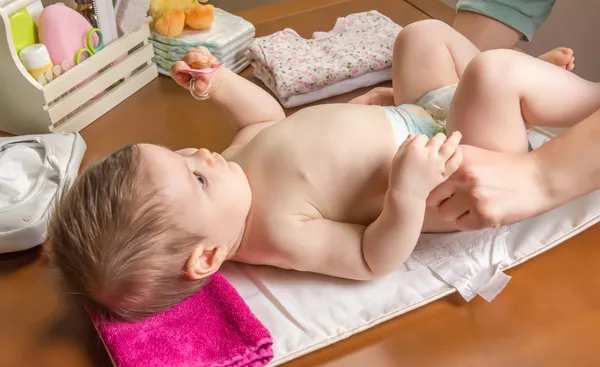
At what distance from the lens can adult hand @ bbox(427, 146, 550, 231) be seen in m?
0.82

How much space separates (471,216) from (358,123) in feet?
0.76

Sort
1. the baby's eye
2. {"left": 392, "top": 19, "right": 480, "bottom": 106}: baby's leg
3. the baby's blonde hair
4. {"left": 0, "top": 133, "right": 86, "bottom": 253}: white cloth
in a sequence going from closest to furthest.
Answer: the baby's blonde hair
the baby's eye
{"left": 0, "top": 133, "right": 86, "bottom": 253}: white cloth
{"left": 392, "top": 19, "right": 480, "bottom": 106}: baby's leg

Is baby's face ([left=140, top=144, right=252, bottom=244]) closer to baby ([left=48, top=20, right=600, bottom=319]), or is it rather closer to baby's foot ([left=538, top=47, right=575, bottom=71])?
baby ([left=48, top=20, right=600, bottom=319])

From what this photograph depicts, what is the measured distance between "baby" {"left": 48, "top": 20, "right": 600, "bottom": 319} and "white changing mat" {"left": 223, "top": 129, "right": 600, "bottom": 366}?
3 cm

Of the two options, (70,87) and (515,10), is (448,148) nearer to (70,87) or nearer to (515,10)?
(515,10)

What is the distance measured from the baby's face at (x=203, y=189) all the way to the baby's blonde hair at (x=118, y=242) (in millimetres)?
16

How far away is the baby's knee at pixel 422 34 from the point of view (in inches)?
42.9

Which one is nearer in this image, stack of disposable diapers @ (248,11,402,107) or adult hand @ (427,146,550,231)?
adult hand @ (427,146,550,231)

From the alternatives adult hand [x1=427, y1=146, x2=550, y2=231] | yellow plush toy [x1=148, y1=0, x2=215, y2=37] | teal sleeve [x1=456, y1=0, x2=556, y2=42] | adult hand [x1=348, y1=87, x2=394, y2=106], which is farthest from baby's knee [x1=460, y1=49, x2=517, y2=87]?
yellow plush toy [x1=148, y1=0, x2=215, y2=37]

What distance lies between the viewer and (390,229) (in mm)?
840

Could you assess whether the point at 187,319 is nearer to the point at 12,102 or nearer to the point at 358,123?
the point at 358,123

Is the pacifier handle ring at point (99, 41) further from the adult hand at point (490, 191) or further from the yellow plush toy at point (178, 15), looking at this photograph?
the adult hand at point (490, 191)

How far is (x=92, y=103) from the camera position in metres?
1.32

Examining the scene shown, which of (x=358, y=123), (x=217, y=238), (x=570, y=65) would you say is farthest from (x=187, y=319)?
(x=570, y=65)
